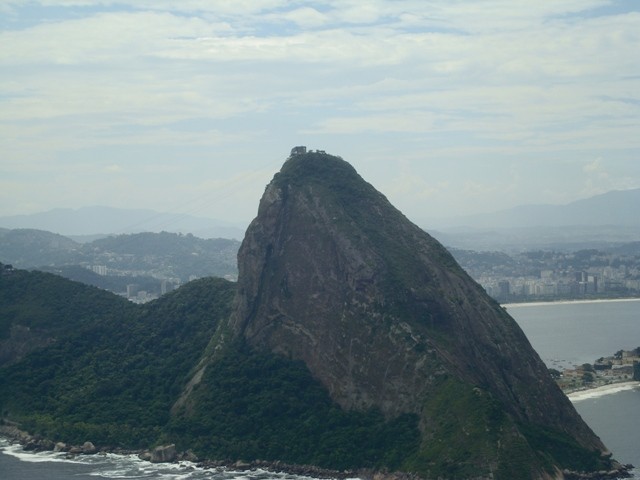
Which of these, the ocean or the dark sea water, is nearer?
the ocean

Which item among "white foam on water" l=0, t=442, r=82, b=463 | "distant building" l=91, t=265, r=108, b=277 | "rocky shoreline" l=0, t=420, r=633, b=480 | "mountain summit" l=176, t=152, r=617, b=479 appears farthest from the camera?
"distant building" l=91, t=265, r=108, b=277

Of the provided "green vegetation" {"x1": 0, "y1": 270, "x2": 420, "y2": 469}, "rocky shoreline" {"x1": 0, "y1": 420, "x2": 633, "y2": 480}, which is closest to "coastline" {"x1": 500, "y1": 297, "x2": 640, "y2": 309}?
"green vegetation" {"x1": 0, "y1": 270, "x2": 420, "y2": 469}

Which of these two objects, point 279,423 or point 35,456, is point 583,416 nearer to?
point 279,423

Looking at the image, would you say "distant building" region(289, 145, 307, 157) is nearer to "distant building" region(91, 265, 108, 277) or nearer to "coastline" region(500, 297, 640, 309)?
"coastline" region(500, 297, 640, 309)

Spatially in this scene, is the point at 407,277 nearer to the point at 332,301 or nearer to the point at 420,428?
the point at 332,301

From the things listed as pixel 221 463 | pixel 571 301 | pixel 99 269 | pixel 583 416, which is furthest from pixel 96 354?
pixel 99 269

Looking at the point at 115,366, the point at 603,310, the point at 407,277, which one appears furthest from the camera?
the point at 603,310

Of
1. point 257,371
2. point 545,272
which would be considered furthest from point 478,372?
point 545,272
